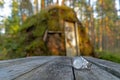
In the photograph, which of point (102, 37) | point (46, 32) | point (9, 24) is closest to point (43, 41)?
point (46, 32)

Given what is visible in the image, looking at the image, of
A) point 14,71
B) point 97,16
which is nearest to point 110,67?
point 14,71

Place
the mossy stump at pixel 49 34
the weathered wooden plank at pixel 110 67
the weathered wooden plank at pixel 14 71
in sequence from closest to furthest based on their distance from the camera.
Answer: the weathered wooden plank at pixel 14 71 → the weathered wooden plank at pixel 110 67 → the mossy stump at pixel 49 34

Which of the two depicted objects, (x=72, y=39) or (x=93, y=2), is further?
(x=93, y=2)

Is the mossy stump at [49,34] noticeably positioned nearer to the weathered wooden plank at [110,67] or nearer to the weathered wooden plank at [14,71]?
the weathered wooden plank at [110,67]

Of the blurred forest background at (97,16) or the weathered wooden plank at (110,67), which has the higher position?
the blurred forest background at (97,16)

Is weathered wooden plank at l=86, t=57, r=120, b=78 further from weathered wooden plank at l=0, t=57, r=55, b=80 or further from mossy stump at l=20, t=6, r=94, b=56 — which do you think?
mossy stump at l=20, t=6, r=94, b=56

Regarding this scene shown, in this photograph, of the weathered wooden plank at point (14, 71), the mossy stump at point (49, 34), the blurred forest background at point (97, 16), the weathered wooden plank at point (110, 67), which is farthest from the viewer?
the blurred forest background at point (97, 16)

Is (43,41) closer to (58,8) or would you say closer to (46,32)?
(46,32)


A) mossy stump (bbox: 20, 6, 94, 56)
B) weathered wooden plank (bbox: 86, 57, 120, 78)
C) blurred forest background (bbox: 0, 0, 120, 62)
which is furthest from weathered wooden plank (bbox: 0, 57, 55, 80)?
blurred forest background (bbox: 0, 0, 120, 62)

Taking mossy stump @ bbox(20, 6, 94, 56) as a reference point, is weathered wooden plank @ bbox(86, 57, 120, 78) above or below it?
below

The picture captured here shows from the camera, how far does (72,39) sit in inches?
472

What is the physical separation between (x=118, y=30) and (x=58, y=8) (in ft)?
125

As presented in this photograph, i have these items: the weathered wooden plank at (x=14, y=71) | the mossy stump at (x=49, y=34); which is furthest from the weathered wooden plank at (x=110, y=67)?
the mossy stump at (x=49, y=34)

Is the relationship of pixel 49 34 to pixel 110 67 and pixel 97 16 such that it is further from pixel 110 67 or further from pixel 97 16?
pixel 97 16
